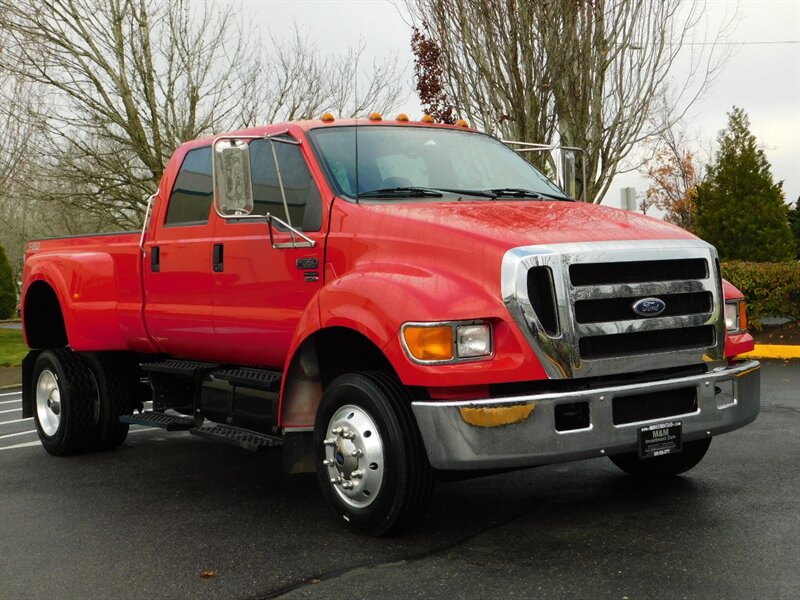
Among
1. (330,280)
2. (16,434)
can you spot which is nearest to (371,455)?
(330,280)

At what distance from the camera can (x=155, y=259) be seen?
23.7ft

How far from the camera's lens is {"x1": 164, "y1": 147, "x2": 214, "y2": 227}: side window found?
22.6ft

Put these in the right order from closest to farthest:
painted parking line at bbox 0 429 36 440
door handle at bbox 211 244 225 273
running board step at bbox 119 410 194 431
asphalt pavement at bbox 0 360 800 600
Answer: asphalt pavement at bbox 0 360 800 600 → door handle at bbox 211 244 225 273 → running board step at bbox 119 410 194 431 → painted parking line at bbox 0 429 36 440

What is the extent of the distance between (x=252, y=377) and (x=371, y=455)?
4.56 ft

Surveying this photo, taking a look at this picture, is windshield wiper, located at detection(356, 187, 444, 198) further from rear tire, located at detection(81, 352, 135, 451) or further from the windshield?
rear tire, located at detection(81, 352, 135, 451)

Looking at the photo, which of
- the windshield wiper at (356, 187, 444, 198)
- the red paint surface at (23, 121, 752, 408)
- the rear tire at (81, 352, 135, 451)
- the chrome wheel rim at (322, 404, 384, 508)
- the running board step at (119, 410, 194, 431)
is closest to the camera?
the red paint surface at (23, 121, 752, 408)

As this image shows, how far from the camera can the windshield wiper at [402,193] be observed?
5.88 metres

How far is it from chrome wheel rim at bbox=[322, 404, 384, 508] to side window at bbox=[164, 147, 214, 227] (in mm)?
2071

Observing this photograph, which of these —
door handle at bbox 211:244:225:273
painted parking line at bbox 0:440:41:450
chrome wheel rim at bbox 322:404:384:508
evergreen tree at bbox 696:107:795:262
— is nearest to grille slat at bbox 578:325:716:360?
chrome wheel rim at bbox 322:404:384:508

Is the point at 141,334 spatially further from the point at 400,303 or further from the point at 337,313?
the point at 400,303

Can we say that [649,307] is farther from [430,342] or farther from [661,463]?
[661,463]

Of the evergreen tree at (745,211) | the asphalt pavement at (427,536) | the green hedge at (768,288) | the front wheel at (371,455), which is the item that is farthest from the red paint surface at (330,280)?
the evergreen tree at (745,211)

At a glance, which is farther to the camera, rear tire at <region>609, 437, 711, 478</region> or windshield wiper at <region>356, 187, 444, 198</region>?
rear tire at <region>609, 437, 711, 478</region>

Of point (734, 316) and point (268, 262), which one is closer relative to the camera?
point (734, 316)
